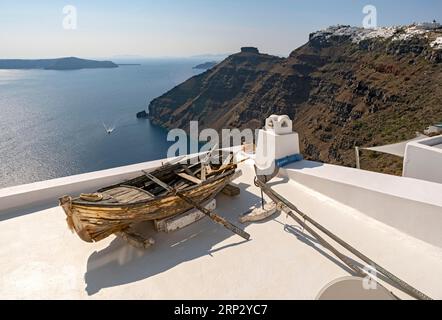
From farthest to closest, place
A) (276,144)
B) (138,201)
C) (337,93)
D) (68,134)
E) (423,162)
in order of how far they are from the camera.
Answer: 1. (68,134)
2. (337,93)
3. (276,144)
4. (423,162)
5. (138,201)

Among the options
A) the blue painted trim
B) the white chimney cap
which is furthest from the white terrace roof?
the white chimney cap

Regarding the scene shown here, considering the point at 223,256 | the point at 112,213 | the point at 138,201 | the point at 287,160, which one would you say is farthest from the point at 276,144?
the point at 112,213

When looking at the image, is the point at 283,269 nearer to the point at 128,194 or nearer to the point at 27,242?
the point at 128,194

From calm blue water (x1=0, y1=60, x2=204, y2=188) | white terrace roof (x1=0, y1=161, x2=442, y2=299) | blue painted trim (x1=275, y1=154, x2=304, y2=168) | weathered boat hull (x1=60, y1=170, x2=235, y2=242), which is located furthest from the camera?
calm blue water (x1=0, y1=60, x2=204, y2=188)

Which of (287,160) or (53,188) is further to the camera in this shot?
(287,160)

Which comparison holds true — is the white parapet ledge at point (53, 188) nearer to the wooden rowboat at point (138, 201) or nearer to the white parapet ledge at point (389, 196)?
the wooden rowboat at point (138, 201)

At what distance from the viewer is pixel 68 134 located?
63375 mm

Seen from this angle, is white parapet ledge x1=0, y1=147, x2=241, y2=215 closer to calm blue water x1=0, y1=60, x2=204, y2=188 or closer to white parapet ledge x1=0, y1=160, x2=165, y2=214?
white parapet ledge x1=0, y1=160, x2=165, y2=214

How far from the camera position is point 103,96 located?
10219 cm

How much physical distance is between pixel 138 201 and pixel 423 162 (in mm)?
4346

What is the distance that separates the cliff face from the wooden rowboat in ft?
62.3

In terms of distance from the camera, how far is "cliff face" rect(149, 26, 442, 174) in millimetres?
39750

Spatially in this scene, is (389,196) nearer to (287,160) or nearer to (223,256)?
(287,160)

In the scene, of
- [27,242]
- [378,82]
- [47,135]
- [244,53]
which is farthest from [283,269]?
[244,53]
